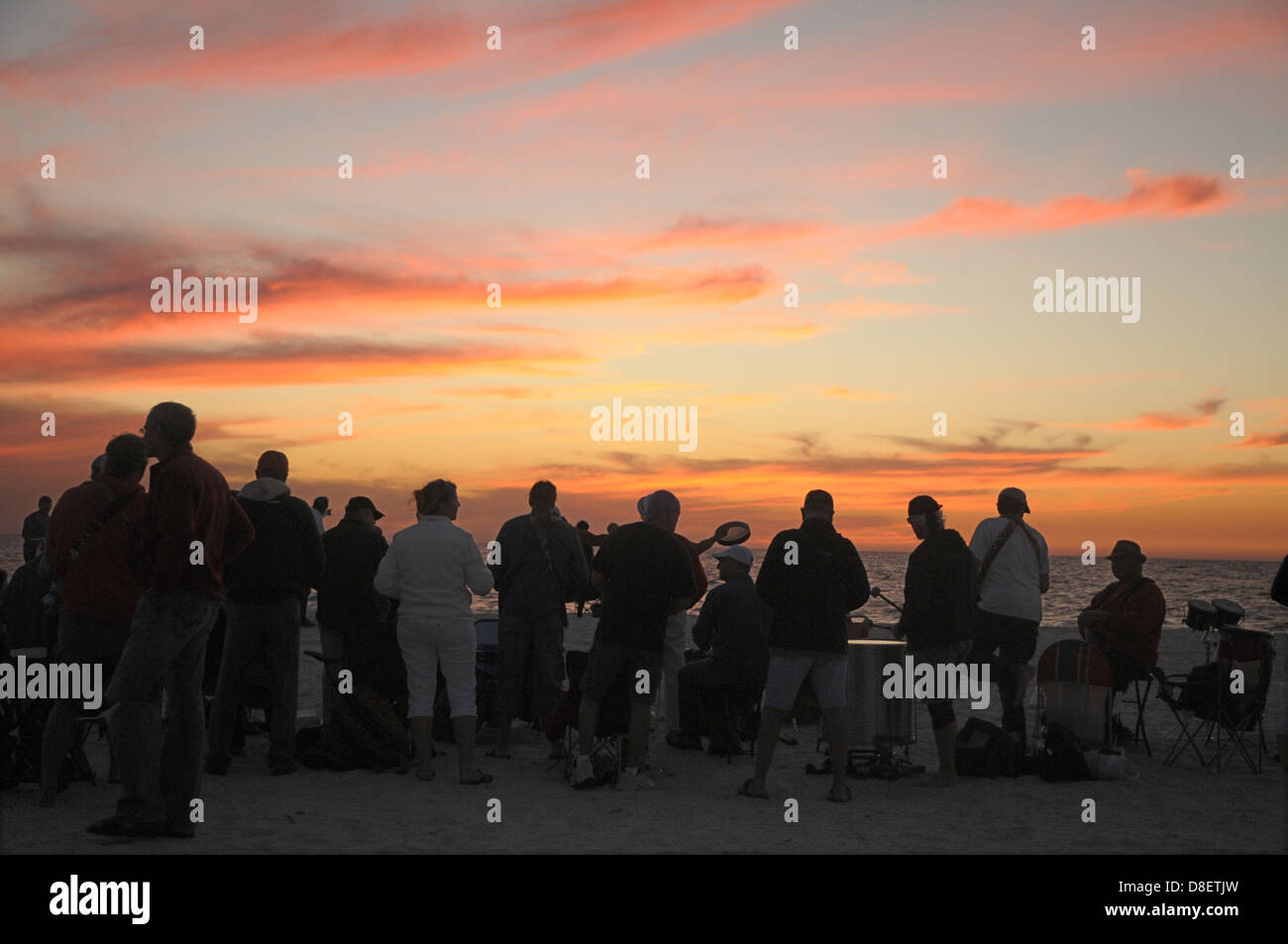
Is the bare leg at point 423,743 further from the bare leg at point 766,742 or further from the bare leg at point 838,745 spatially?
the bare leg at point 838,745

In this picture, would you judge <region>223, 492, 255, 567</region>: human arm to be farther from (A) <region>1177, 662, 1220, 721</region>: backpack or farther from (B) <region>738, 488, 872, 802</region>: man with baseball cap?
(A) <region>1177, 662, 1220, 721</region>: backpack

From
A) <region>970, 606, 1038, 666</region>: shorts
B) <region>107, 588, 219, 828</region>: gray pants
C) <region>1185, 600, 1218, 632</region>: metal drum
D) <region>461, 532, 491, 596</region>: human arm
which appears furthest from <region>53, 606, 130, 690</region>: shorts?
<region>1185, 600, 1218, 632</region>: metal drum

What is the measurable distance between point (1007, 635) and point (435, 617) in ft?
15.1

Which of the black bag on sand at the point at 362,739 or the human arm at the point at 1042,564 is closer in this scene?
the black bag on sand at the point at 362,739

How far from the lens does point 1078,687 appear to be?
9.39 meters

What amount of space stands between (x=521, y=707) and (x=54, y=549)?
3.93m

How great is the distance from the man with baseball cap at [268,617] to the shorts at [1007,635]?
5.27 meters

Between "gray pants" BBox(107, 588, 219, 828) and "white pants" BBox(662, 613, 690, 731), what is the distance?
15.0ft

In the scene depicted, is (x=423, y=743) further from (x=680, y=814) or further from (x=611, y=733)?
(x=680, y=814)

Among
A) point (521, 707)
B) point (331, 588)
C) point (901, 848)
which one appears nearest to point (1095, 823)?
point (901, 848)

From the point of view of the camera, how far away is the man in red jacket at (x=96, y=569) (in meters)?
6.97

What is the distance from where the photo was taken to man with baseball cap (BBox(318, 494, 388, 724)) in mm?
9016

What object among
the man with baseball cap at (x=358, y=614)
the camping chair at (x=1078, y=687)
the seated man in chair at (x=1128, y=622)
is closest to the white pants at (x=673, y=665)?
the man with baseball cap at (x=358, y=614)

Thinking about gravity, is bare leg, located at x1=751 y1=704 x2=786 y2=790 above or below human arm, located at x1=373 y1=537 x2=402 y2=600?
below
